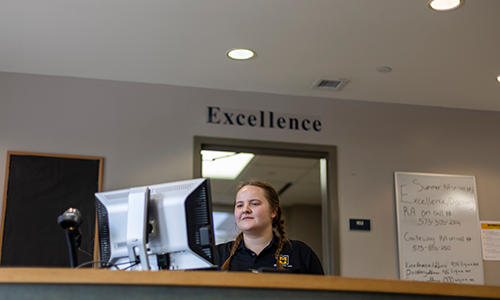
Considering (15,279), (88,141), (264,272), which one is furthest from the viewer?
(88,141)

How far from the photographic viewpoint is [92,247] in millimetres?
3361

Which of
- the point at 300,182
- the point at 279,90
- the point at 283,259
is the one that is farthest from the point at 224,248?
the point at 300,182

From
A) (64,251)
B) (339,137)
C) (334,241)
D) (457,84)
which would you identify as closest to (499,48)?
(457,84)

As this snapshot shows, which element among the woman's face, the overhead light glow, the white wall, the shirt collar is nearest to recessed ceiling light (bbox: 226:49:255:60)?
the white wall

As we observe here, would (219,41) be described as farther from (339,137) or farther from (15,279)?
(15,279)

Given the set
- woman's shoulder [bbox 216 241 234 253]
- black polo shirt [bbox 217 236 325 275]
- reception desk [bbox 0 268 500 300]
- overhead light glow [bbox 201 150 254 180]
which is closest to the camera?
reception desk [bbox 0 268 500 300]

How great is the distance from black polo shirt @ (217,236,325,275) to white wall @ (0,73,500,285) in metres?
1.25

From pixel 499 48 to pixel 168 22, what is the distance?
2055mm

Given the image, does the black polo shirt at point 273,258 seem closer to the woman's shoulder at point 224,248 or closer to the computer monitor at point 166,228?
the woman's shoulder at point 224,248

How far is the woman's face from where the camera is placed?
250 cm

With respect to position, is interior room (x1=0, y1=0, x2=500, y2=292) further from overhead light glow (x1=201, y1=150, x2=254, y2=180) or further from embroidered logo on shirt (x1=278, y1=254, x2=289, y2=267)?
overhead light glow (x1=201, y1=150, x2=254, y2=180)

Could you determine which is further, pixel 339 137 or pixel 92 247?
pixel 339 137

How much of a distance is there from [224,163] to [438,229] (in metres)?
2.79

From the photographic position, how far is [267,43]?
3.07 metres
